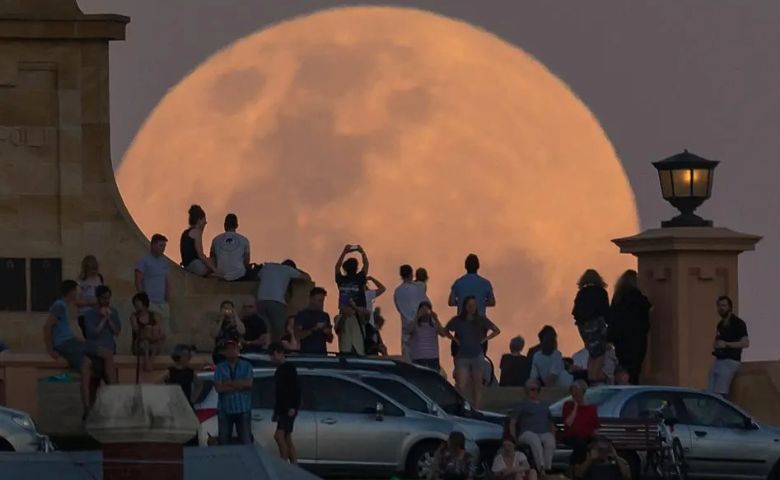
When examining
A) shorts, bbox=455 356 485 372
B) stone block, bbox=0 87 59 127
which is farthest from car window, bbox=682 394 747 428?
stone block, bbox=0 87 59 127

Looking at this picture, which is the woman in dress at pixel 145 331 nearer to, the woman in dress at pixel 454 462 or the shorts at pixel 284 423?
the shorts at pixel 284 423

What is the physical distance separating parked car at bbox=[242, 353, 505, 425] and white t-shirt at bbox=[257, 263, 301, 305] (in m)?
→ 3.19

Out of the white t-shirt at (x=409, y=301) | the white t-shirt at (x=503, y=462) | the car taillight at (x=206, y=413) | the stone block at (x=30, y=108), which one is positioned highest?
the stone block at (x=30, y=108)

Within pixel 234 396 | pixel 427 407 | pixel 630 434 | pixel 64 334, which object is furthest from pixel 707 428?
pixel 64 334

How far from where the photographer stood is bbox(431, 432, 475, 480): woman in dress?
43500mm

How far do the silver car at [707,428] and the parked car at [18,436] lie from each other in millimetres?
7025

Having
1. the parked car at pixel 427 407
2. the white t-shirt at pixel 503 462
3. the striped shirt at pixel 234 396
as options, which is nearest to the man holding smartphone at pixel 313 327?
the parked car at pixel 427 407

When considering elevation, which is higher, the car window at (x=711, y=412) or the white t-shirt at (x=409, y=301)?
the white t-shirt at (x=409, y=301)

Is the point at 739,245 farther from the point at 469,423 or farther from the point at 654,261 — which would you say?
the point at 469,423

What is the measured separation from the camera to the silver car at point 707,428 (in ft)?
155

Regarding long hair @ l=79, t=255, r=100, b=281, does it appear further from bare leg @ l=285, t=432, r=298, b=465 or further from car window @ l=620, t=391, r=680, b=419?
car window @ l=620, t=391, r=680, b=419

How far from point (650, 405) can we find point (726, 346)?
346 cm

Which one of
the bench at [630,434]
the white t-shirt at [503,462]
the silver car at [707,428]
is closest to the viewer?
the white t-shirt at [503,462]

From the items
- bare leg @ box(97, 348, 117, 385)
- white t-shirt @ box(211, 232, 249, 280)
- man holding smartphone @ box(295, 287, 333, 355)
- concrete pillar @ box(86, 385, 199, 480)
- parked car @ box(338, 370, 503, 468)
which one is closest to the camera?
concrete pillar @ box(86, 385, 199, 480)
